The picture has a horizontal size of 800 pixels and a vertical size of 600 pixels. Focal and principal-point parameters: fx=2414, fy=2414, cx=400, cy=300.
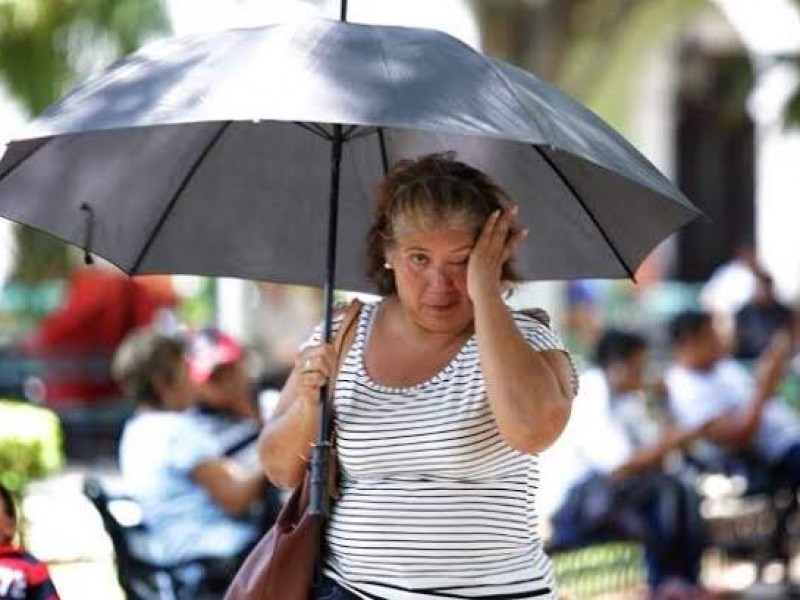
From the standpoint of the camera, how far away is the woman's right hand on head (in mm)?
4566

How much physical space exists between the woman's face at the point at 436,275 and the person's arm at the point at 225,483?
2733 mm

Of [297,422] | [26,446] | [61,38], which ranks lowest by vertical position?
[26,446]

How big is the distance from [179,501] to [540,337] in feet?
9.62

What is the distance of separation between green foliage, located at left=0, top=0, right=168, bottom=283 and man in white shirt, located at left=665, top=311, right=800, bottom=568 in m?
4.81

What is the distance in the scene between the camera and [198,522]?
23.9 feet

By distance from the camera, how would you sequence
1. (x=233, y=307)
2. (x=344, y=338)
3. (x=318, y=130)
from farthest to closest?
(x=233, y=307), (x=318, y=130), (x=344, y=338)

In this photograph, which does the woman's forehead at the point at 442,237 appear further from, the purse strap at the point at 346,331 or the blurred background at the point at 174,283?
the blurred background at the point at 174,283

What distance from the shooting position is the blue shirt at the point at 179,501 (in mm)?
7254

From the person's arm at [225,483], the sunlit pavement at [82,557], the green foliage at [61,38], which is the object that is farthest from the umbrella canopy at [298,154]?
the green foliage at [61,38]

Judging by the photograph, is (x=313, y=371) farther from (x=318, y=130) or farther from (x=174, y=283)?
(x=174, y=283)

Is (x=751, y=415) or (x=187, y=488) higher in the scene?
(x=187, y=488)

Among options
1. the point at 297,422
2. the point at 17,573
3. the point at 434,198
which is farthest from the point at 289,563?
the point at 17,573

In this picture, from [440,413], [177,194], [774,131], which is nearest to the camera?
[440,413]

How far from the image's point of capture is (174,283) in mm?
15781
